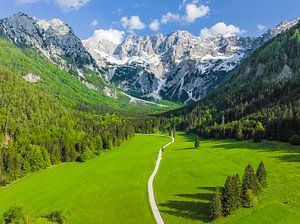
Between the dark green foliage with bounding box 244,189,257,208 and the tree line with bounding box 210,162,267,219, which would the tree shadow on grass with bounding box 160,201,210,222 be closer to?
the tree line with bounding box 210,162,267,219

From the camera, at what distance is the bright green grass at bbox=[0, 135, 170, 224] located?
7400 cm

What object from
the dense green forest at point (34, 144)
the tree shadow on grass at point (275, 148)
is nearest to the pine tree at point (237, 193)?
the tree shadow on grass at point (275, 148)

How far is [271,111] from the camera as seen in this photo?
188 metres

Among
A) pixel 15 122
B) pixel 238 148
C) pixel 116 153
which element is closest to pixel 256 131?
pixel 238 148

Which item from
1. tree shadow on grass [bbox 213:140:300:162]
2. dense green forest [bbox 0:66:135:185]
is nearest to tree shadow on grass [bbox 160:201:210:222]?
tree shadow on grass [bbox 213:140:300:162]

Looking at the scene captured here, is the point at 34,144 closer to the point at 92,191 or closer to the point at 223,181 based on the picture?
the point at 92,191

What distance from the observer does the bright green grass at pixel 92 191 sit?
74.0m

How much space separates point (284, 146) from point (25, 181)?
103 metres

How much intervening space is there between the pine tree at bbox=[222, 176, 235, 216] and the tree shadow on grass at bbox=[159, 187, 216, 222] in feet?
12.6

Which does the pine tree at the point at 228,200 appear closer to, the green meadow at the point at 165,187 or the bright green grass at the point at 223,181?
the bright green grass at the point at 223,181

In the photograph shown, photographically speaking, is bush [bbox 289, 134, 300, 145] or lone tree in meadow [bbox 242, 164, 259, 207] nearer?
lone tree in meadow [bbox 242, 164, 259, 207]

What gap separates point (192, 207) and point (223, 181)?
21.9 m

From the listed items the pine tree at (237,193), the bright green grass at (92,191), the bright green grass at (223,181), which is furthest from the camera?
the bright green grass at (92,191)

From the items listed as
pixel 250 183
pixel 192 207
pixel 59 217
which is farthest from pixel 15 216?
pixel 250 183
